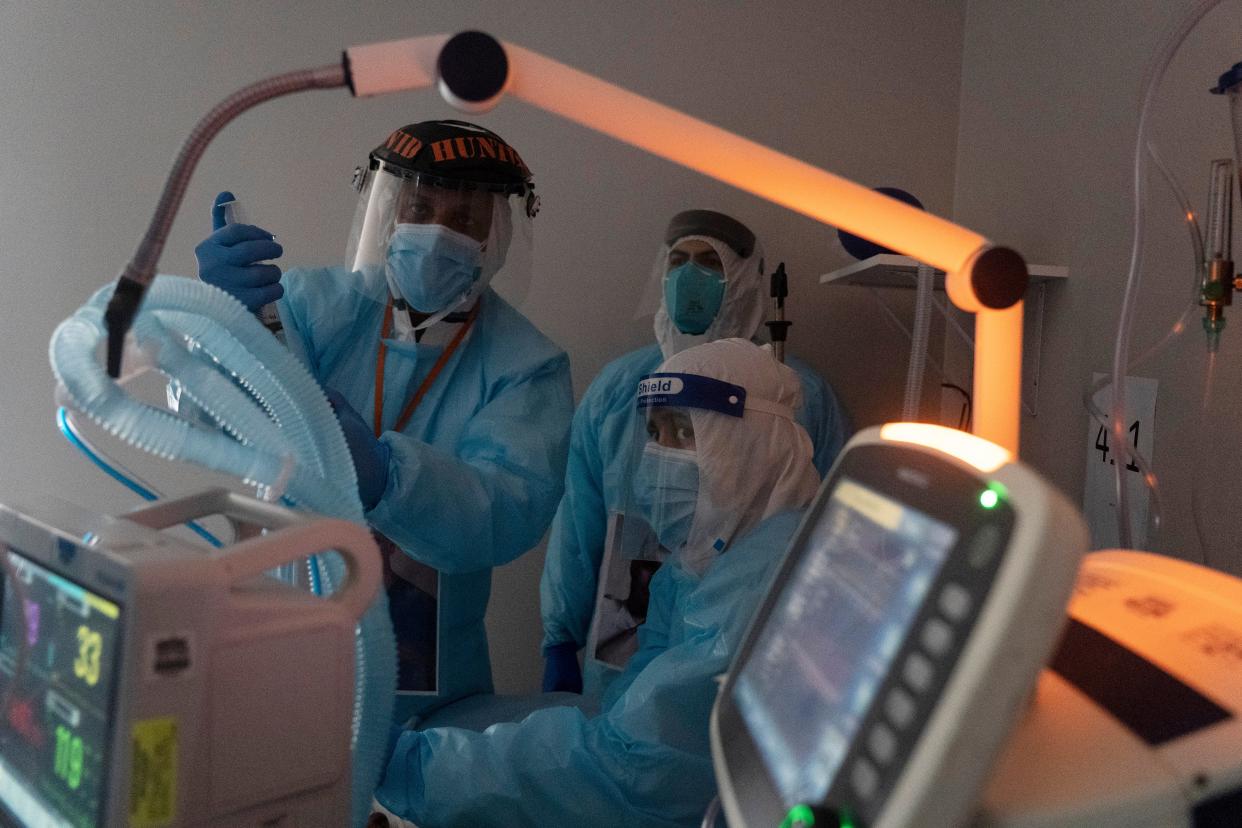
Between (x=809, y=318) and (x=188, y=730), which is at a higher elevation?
(x=809, y=318)

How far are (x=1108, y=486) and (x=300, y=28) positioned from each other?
2132mm

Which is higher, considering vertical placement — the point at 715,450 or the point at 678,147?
the point at 678,147

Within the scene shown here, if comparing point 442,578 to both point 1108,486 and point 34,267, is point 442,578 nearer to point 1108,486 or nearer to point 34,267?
point 1108,486

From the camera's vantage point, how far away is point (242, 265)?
1.54 m

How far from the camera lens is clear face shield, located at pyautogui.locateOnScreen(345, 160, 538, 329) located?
1.85 metres

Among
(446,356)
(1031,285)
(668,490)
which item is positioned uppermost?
(1031,285)

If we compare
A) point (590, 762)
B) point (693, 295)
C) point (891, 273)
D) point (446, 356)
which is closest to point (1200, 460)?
point (891, 273)

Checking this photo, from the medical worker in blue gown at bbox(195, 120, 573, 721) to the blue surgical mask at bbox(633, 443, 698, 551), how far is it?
231 millimetres

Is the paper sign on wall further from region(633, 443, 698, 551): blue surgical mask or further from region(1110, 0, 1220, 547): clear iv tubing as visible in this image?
region(633, 443, 698, 551): blue surgical mask

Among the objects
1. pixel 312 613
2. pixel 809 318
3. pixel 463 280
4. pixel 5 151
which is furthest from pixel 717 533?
pixel 5 151

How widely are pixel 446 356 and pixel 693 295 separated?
2.27 ft

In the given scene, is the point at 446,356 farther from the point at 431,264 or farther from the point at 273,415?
the point at 273,415

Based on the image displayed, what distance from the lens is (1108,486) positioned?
177 cm

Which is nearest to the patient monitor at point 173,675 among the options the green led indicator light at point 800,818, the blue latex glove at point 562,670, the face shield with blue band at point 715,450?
the green led indicator light at point 800,818
